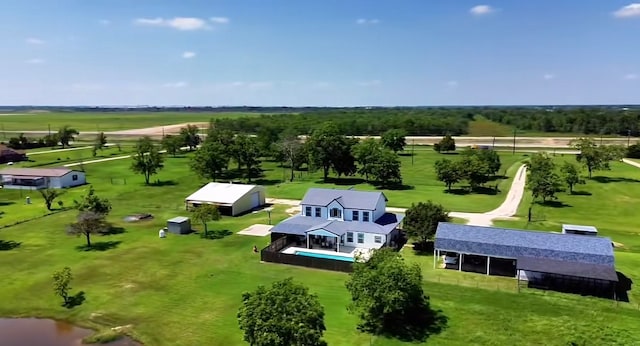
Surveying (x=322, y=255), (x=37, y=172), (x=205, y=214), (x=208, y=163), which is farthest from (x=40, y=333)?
(x=37, y=172)

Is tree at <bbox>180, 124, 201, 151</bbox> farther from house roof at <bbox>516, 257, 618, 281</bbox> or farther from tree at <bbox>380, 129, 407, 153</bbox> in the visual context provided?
house roof at <bbox>516, 257, 618, 281</bbox>

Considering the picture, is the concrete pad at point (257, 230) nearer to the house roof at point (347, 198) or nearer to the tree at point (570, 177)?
the house roof at point (347, 198)

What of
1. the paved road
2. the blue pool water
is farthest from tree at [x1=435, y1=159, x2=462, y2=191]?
the blue pool water

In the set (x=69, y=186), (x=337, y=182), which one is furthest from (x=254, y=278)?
(x=69, y=186)

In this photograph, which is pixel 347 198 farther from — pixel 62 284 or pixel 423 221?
pixel 62 284

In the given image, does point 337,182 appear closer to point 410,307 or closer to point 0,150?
point 410,307

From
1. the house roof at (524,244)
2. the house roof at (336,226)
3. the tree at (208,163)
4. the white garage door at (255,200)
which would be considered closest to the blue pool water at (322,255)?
the house roof at (336,226)
